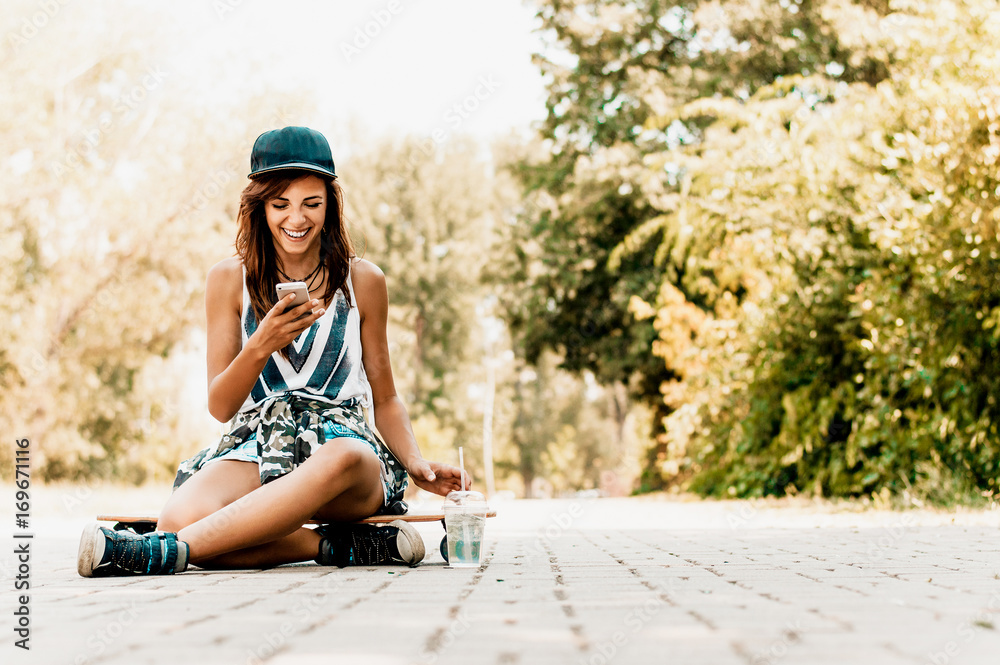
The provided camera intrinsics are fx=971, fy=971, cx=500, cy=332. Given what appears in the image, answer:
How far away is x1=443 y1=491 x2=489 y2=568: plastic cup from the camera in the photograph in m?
3.41

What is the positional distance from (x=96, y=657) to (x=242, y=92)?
62.5 feet

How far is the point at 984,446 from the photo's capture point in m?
6.62

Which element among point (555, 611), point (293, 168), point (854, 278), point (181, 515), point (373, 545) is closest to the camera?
point (555, 611)

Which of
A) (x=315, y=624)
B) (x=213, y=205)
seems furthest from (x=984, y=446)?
(x=213, y=205)

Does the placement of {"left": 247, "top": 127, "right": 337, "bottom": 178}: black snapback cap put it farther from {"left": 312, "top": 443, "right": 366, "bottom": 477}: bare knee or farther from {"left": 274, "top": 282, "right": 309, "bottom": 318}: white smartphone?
{"left": 312, "top": 443, "right": 366, "bottom": 477}: bare knee

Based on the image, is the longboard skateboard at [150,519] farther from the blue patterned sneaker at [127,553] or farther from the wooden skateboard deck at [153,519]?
the blue patterned sneaker at [127,553]

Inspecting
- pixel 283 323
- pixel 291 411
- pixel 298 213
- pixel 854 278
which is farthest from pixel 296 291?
pixel 854 278

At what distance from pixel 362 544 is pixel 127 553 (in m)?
0.92

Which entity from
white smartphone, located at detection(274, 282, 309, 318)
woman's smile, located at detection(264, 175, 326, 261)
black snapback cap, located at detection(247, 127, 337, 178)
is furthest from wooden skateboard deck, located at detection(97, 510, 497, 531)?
black snapback cap, located at detection(247, 127, 337, 178)

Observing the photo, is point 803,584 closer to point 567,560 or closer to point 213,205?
point 567,560

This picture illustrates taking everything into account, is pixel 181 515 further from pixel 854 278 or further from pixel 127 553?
pixel 854 278

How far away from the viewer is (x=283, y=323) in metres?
3.33

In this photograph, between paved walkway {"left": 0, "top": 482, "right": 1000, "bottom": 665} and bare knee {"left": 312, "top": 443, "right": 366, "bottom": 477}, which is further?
bare knee {"left": 312, "top": 443, "right": 366, "bottom": 477}

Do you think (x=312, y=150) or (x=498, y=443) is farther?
(x=498, y=443)
